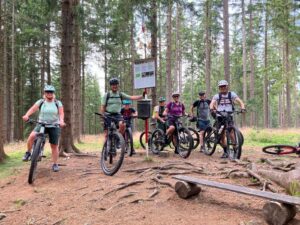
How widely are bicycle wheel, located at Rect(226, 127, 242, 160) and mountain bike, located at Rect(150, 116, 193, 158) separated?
98cm

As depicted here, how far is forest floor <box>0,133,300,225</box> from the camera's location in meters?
4.15

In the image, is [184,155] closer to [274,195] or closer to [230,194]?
[230,194]

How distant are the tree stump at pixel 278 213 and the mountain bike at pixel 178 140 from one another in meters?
4.90

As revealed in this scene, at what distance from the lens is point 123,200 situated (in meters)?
4.89

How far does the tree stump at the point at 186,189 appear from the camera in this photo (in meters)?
4.61

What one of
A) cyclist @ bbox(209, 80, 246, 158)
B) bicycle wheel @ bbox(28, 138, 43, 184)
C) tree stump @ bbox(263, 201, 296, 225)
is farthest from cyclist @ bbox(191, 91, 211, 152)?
tree stump @ bbox(263, 201, 296, 225)

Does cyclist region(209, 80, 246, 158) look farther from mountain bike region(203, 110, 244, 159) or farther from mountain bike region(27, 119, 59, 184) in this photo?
mountain bike region(27, 119, 59, 184)

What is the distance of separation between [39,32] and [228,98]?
52.7ft

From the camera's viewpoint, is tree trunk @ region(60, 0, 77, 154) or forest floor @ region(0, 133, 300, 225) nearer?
forest floor @ region(0, 133, 300, 225)

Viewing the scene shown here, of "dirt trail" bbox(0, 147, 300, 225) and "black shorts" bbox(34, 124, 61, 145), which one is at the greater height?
"black shorts" bbox(34, 124, 61, 145)

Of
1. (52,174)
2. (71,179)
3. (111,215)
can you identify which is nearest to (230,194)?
(111,215)

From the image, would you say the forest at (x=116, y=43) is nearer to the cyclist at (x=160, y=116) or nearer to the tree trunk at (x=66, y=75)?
the tree trunk at (x=66, y=75)

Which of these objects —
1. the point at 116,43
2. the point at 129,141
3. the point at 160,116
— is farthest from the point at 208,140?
the point at 116,43

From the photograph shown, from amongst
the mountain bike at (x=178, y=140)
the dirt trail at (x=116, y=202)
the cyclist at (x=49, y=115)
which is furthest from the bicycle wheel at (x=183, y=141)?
the cyclist at (x=49, y=115)
